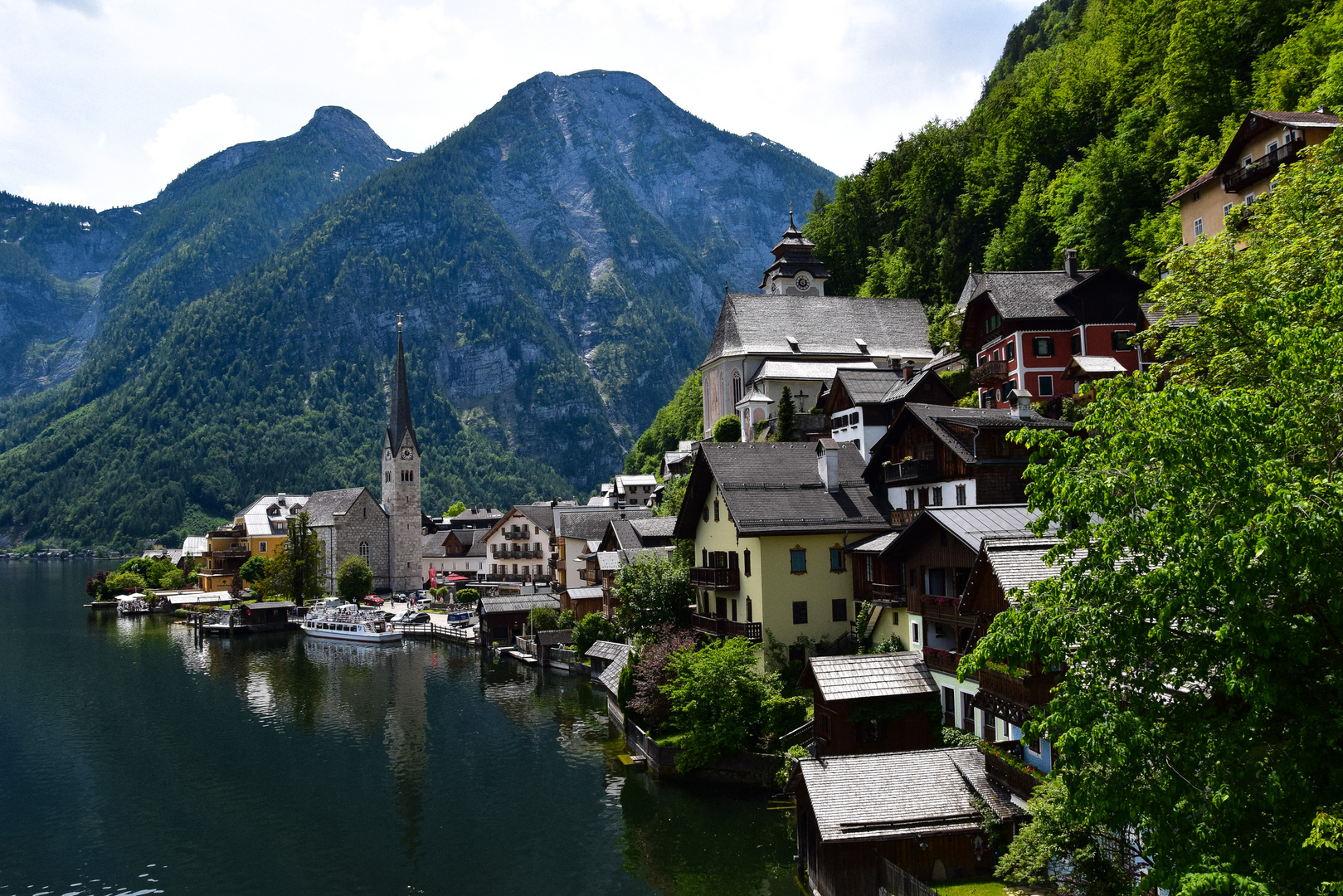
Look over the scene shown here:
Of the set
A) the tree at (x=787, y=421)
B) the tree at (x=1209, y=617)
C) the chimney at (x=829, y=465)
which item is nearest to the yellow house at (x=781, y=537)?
the chimney at (x=829, y=465)

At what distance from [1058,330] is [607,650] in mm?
32633

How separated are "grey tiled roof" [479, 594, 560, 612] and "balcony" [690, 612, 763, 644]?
3427cm

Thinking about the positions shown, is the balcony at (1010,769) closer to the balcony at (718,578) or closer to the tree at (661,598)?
the balcony at (718,578)

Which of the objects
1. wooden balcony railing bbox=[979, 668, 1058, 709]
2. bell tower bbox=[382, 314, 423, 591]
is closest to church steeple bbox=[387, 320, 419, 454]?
bell tower bbox=[382, 314, 423, 591]

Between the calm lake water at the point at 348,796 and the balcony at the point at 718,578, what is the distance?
340 inches

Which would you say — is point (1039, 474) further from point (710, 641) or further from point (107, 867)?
point (107, 867)

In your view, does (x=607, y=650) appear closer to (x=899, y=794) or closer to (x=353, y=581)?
(x=899, y=794)

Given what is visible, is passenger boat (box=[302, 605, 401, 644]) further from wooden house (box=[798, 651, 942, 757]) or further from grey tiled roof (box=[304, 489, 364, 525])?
wooden house (box=[798, 651, 942, 757])

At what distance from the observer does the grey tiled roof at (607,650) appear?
55.0 m

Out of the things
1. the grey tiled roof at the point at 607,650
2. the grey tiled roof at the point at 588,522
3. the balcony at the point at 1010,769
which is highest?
the grey tiled roof at the point at 588,522

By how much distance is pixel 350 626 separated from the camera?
285ft

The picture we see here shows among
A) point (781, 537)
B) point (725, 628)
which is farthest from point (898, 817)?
point (725, 628)

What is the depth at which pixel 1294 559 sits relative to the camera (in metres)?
11.3

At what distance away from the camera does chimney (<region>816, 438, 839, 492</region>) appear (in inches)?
1673
